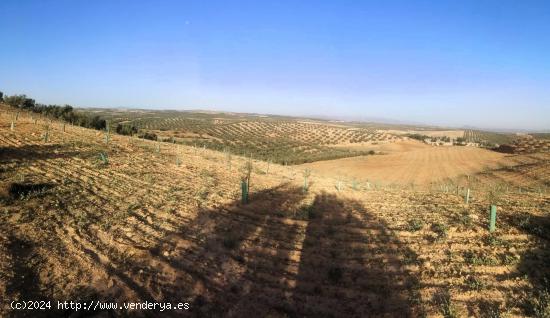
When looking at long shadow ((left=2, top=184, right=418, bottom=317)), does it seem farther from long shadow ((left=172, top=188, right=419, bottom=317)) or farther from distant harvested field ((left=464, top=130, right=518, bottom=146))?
distant harvested field ((left=464, top=130, right=518, bottom=146))

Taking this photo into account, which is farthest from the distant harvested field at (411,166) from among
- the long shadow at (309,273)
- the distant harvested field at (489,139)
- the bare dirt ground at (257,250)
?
the distant harvested field at (489,139)

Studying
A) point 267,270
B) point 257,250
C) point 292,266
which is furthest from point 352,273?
point 257,250

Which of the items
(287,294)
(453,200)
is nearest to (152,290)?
(287,294)

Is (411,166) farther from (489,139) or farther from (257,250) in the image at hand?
(489,139)

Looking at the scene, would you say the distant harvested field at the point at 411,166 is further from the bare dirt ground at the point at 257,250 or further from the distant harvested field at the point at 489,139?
Answer: the distant harvested field at the point at 489,139

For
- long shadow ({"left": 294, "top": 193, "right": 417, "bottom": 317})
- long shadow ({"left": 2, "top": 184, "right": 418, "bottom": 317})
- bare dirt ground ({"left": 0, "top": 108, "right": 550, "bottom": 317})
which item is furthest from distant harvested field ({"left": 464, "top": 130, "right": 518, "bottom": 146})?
long shadow ({"left": 2, "top": 184, "right": 418, "bottom": 317})

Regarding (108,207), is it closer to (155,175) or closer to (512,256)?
(155,175)
